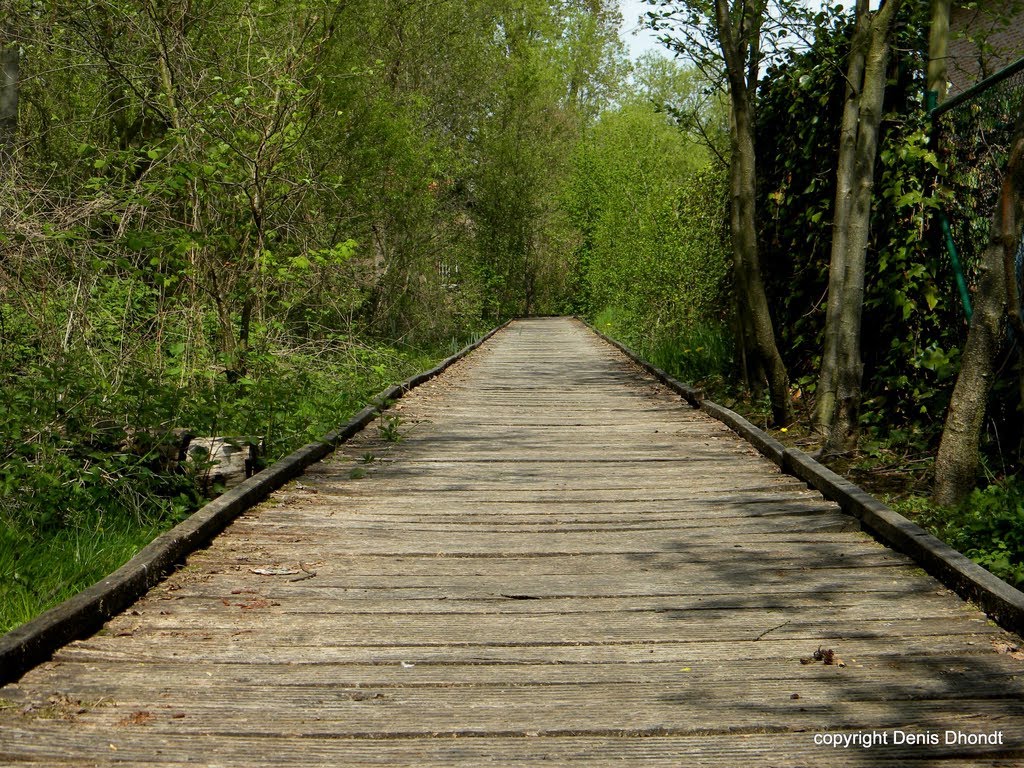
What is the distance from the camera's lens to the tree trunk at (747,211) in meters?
8.45

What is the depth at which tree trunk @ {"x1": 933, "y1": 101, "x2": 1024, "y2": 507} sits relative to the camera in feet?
15.8

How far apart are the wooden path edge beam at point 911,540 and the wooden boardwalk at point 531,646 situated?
0.25 ft

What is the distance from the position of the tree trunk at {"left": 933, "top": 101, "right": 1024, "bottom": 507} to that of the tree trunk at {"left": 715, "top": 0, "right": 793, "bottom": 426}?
3.31 meters

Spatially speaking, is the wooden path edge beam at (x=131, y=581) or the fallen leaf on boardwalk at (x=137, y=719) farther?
the wooden path edge beam at (x=131, y=581)

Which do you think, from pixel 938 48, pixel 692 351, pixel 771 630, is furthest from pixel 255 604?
pixel 692 351

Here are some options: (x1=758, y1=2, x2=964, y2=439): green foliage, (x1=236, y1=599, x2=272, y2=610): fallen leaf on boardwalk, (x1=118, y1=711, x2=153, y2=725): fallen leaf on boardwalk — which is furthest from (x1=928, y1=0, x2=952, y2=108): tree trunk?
(x1=118, y1=711, x2=153, y2=725): fallen leaf on boardwalk

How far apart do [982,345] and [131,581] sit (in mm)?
4016

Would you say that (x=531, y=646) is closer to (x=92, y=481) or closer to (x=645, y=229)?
(x=92, y=481)

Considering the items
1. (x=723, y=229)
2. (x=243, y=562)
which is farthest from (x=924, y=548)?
(x=723, y=229)

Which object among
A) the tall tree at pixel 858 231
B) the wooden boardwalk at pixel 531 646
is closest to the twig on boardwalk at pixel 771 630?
the wooden boardwalk at pixel 531 646

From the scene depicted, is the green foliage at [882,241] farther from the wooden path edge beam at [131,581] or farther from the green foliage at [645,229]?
the wooden path edge beam at [131,581]

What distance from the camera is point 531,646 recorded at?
138 inches

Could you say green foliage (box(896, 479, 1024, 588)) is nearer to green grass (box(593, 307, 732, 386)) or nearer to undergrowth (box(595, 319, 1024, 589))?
undergrowth (box(595, 319, 1024, 589))

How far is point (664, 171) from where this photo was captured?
1200 inches
